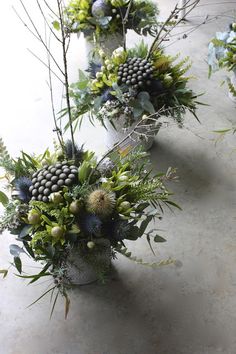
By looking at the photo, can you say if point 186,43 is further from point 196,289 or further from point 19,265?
point 19,265

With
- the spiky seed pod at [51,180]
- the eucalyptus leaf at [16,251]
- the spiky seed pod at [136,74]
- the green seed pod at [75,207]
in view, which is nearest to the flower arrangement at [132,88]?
the spiky seed pod at [136,74]

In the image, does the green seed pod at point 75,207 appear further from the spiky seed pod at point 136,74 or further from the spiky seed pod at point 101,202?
the spiky seed pod at point 136,74

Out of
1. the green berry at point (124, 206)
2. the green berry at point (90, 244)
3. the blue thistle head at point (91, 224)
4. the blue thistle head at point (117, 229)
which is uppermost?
the blue thistle head at point (91, 224)

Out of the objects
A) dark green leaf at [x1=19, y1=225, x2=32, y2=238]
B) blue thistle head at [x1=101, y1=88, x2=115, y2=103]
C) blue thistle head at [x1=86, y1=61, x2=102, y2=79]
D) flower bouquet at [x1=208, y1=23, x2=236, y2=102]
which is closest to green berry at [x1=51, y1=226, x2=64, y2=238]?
dark green leaf at [x1=19, y1=225, x2=32, y2=238]

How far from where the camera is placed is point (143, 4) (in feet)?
7.94

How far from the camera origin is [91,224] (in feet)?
4.25

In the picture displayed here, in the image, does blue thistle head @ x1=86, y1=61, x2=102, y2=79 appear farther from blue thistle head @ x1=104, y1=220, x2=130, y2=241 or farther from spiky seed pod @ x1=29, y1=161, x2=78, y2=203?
blue thistle head @ x1=104, y1=220, x2=130, y2=241

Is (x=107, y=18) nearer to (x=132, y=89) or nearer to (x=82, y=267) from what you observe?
(x=132, y=89)

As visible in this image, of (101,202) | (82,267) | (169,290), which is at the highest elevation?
(101,202)

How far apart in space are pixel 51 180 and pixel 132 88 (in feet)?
2.34

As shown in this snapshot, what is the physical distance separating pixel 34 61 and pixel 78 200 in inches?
77.0

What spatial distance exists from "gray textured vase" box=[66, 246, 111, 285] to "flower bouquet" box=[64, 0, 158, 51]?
4.64 ft

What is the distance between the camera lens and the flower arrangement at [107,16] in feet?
7.69

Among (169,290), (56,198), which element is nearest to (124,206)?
(56,198)
